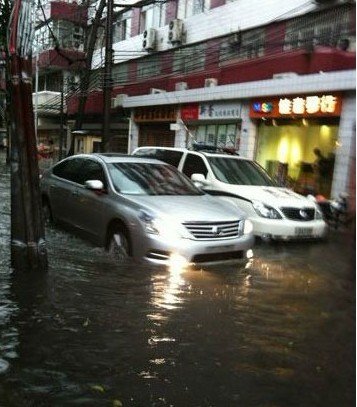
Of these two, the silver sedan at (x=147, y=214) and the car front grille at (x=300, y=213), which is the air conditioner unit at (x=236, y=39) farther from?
the silver sedan at (x=147, y=214)

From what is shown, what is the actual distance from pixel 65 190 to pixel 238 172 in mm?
3363

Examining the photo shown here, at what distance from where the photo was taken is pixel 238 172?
10.2m

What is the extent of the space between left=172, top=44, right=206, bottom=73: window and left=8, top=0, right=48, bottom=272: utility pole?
15550 millimetres

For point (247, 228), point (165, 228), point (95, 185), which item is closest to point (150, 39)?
point (95, 185)

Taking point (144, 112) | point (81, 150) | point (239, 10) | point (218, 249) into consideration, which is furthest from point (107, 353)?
point (81, 150)

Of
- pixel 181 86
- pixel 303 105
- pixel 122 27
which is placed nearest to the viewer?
pixel 303 105

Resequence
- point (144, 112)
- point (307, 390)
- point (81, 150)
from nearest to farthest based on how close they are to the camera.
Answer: point (307, 390) < point (144, 112) < point (81, 150)

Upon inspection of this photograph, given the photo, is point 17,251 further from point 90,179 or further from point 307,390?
point 307,390

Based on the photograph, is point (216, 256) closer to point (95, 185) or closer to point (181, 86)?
point (95, 185)

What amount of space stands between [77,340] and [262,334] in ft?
5.10

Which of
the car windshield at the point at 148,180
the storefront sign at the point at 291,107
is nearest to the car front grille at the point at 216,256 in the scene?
the car windshield at the point at 148,180

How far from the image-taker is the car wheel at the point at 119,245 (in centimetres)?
679

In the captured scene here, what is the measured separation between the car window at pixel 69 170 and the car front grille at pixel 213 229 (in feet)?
9.04

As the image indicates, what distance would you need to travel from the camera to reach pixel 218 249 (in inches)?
262
